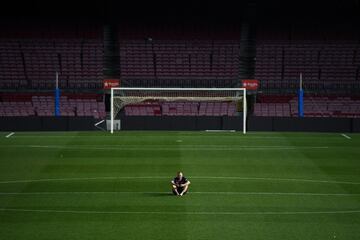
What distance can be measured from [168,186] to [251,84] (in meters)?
26.5

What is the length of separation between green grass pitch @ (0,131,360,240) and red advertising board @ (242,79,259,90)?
423 inches

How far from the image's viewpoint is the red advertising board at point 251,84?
5475 centimetres

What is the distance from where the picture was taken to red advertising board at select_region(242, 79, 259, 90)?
54750 millimetres

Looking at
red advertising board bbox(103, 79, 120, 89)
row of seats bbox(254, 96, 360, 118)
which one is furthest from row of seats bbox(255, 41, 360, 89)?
red advertising board bbox(103, 79, 120, 89)

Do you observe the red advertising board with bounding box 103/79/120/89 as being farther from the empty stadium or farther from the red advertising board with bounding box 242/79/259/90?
the red advertising board with bounding box 242/79/259/90

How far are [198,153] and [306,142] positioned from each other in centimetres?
717

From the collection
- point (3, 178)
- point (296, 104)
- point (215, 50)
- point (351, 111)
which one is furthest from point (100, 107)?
point (3, 178)

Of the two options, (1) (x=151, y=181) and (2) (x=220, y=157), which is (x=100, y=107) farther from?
(1) (x=151, y=181)

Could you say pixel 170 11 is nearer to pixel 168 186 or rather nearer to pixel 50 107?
pixel 50 107

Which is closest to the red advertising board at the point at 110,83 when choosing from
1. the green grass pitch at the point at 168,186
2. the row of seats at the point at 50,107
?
the row of seats at the point at 50,107

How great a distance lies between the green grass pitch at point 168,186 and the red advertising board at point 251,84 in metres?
10.7

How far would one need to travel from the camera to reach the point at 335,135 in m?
45.2

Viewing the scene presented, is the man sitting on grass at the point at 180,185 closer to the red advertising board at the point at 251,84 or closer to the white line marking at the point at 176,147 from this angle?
the white line marking at the point at 176,147

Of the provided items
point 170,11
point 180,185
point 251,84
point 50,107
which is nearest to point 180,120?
point 251,84
